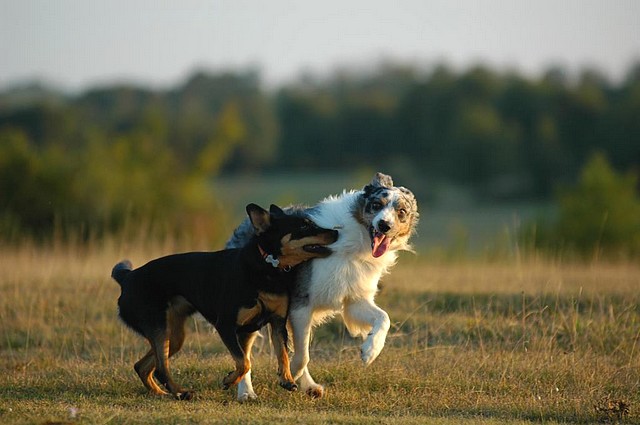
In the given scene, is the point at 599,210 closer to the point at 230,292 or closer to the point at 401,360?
the point at 401,360

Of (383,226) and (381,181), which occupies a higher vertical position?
(381,181)

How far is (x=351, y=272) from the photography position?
Result: 331 inches

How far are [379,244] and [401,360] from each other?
82.8 inches

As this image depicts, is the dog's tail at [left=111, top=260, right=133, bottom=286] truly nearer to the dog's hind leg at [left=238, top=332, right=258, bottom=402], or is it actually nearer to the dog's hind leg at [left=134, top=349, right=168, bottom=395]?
the dog's hind leg at [left=134, top=349, right=168, bottom=395]

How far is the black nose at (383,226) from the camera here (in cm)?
827

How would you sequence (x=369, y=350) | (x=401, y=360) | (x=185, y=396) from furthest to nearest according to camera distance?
1. (x=401, y=360)
2. (x=185, y=396)
3. (x=369, y=350)

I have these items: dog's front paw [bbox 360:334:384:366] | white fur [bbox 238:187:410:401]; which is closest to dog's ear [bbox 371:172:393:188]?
white fur [bbox 238:187:410:401]

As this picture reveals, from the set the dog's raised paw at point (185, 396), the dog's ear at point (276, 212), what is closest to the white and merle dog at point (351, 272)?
the dog's ear at point (276, 212)

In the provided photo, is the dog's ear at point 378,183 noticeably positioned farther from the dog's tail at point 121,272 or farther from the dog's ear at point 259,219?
the dog's tail at point 121,272

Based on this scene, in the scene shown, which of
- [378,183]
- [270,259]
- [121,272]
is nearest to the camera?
[270,259]

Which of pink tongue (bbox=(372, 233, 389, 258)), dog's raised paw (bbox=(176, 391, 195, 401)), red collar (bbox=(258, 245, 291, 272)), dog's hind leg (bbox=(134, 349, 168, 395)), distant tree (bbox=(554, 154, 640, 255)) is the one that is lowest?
distant tree (bbox=(554, 154, 640, 255))

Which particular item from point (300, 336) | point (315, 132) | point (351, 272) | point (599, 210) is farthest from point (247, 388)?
point (315, 132)

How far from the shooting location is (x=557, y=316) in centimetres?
1134

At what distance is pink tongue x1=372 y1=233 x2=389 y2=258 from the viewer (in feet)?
27.6
